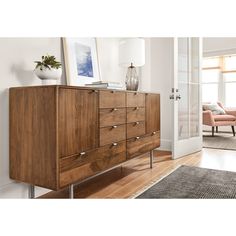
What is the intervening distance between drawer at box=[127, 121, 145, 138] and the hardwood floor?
0.44 m

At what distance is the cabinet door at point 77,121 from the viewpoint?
155 centimetres

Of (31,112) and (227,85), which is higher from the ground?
(227,85)

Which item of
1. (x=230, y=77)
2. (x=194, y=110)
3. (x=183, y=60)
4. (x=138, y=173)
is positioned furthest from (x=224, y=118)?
(x=138, y=173)

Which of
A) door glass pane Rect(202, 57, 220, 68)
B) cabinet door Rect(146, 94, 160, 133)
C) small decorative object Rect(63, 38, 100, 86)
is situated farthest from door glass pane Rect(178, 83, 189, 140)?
door glass pane Rect(202, 57, 220, 68)

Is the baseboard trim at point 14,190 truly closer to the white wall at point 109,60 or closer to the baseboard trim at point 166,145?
the white wall at point 109,60

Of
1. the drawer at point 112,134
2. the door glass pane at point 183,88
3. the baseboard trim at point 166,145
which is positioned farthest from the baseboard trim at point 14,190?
the baseboard trim at point 166,145

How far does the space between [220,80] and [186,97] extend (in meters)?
3.38

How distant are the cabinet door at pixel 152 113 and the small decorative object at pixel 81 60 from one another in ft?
2.03

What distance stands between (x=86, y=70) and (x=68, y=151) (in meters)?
1.07

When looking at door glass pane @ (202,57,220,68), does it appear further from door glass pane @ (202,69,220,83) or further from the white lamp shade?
the white lamp shade

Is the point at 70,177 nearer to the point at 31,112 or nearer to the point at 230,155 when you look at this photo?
the point at 31,112

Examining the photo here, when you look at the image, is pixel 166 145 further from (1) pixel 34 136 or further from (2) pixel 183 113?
(1) pixel 34 136
